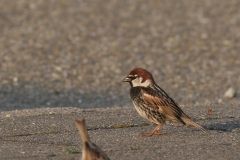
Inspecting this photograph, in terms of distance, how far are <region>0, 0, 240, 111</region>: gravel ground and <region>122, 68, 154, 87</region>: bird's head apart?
4.49 metres

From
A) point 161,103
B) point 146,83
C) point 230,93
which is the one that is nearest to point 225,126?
point 161,103

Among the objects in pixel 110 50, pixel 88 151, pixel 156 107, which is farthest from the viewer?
pixel 110 50

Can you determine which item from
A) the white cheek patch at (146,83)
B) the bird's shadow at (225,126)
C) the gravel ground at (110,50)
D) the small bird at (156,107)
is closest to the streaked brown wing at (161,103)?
the small bird at (156,107)

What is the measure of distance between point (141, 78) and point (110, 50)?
924 cm

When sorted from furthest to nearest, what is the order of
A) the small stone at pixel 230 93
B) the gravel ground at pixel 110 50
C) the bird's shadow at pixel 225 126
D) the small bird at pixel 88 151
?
the gravel ground at pixel 110 50
the small stone at pixel 230 93
the bird's shadow at pixel 225 126
the small bird at pixel 88 151

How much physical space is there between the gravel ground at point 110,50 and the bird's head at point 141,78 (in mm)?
4486

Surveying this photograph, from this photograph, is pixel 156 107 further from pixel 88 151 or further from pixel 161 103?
pixel 88 151

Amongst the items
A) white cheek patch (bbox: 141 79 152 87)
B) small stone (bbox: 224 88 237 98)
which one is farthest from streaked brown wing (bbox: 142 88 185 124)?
small stone (bbox: 224 88 237 98)

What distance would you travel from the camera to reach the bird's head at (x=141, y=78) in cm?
641

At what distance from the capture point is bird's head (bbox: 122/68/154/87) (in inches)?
253

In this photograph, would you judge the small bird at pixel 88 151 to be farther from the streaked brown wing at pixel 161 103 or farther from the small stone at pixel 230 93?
the small stone at pixel 230 93

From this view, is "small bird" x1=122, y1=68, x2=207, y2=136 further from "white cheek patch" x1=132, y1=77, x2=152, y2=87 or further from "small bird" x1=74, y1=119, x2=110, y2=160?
"small bird" x1=74, y1=119, x2=110, y2=160

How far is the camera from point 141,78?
6438mm

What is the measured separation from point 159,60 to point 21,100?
543 centimetres
